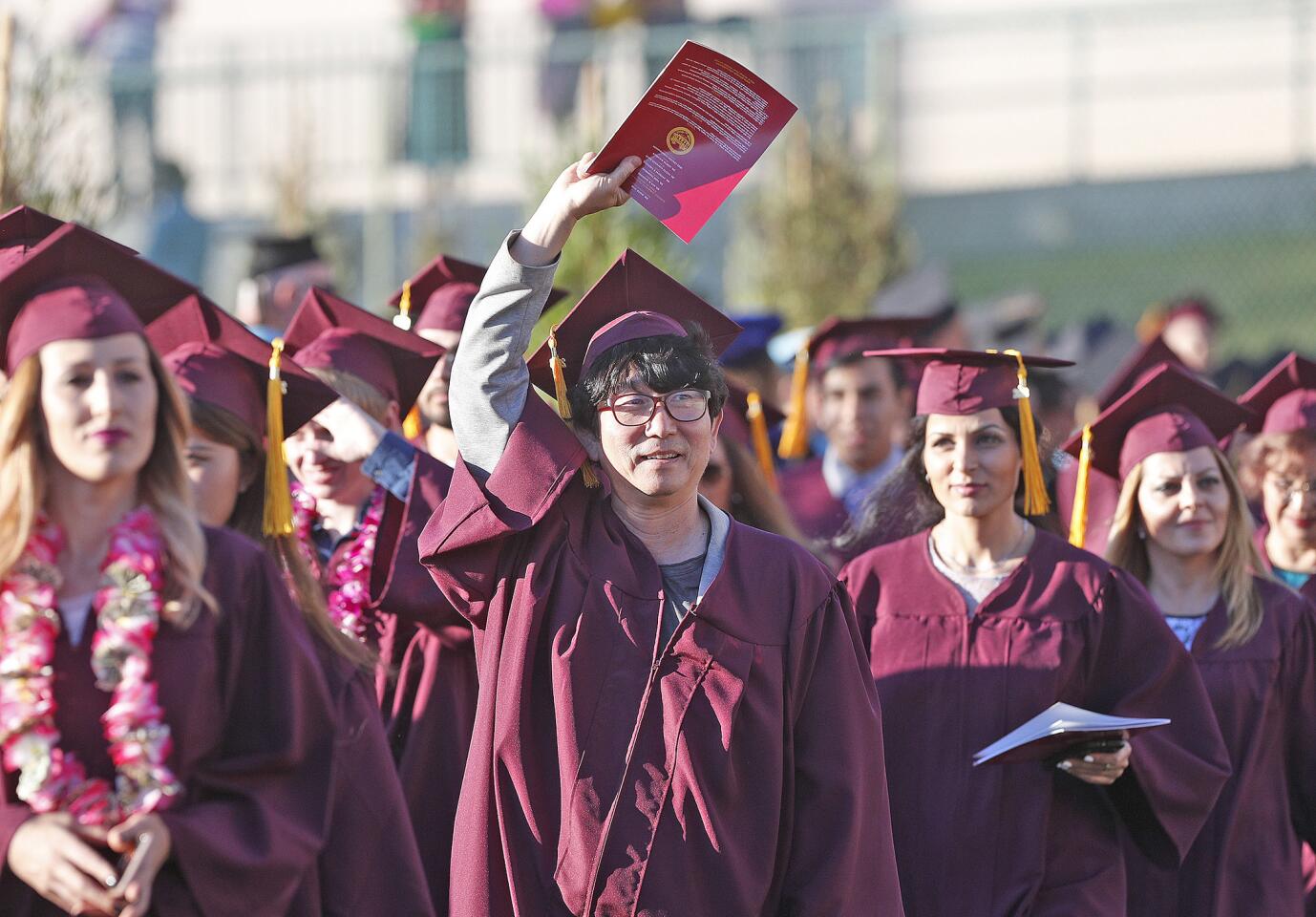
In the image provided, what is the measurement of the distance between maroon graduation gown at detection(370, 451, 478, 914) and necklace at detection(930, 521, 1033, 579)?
4.51 ft

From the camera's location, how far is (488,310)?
449 cm

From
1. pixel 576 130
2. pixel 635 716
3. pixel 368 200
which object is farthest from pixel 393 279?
pixel 635 716

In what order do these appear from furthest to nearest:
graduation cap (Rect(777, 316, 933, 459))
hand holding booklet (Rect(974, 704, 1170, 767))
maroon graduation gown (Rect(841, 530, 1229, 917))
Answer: graduation cap (Rect(777, 316, 933, 459)) < maroon graduation gown (Rect(841, 530, 1229, 917)) < hand holding booklet (Rect(974, 704, 1170, 767))

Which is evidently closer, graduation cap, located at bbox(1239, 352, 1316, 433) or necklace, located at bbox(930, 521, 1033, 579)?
necklace, located at bbox(930, 521, 1033, 579)

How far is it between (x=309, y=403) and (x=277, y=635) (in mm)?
1588

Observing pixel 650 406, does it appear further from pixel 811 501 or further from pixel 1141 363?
pixel 811 501

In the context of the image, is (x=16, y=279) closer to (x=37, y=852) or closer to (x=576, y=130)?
(x=37, y=852)

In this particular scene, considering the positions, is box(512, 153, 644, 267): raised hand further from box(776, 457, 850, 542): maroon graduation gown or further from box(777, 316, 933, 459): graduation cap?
box(777, 316, 933, 459): graduation cap

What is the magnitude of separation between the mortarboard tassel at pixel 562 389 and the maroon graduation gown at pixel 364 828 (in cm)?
71

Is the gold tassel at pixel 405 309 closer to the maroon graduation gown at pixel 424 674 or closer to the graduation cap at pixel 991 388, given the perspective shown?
the maroon graduation gown at pixel 424 674

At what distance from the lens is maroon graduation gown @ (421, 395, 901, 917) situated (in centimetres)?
435

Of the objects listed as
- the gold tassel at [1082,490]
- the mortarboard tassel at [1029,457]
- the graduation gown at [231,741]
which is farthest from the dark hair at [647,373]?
the gold tassel at [1082,490]

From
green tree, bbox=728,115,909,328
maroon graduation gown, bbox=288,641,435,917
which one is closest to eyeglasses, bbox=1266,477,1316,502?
maroon graduation gown, bbox=288,641,435,917

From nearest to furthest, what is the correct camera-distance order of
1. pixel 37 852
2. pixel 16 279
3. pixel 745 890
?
pixel 37 852, pixel 16 279, pixel 745 890
